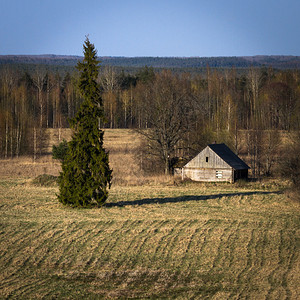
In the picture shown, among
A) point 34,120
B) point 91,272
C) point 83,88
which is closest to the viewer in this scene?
point 91,272

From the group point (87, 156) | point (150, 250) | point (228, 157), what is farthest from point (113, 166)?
point (150, 250)

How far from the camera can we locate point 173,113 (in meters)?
50.2

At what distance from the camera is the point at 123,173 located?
49.6 meters

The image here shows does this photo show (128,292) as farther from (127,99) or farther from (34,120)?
(127,99)

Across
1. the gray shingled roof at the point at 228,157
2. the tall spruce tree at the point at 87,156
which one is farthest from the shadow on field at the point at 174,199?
the gray shingled roof at the point at 228,157

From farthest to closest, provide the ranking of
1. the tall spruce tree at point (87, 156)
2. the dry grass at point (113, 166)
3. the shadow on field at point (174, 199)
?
the dry grass at point (113, 166), the shadow on field at point (174, 199), the tall spruce tree at point (87, 156)

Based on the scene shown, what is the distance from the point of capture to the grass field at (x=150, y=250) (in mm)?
14438

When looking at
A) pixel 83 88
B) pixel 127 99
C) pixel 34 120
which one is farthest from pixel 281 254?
pixel 127 99

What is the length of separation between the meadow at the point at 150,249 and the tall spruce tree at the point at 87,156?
0.87 meters

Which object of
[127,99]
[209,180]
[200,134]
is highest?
[127,99]

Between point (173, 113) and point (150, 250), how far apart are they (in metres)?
32.6

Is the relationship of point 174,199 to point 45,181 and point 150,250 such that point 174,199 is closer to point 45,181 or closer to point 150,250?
point 45,181

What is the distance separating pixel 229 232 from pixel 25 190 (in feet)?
65.0

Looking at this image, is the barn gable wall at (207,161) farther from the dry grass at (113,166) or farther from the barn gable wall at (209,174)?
the dry grass at (113,166)
